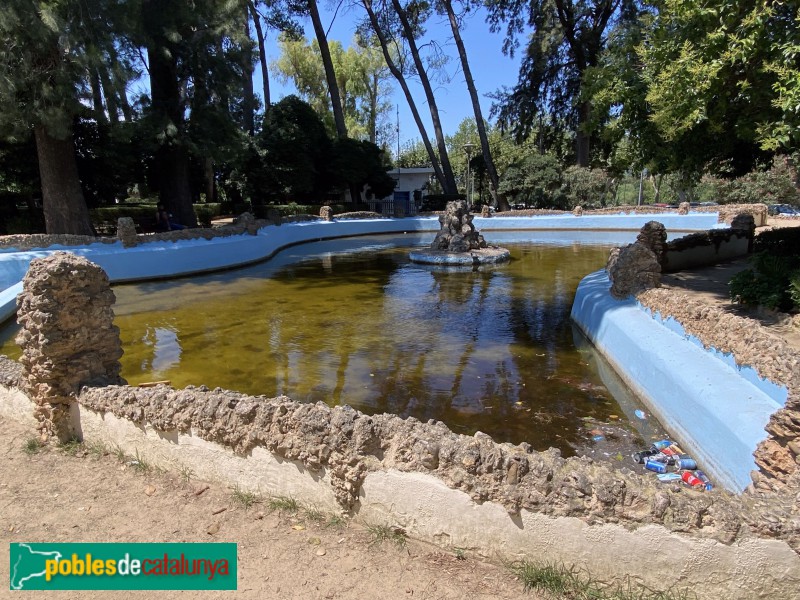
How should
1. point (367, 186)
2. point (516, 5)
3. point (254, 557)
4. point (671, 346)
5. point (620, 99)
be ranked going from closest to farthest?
point (254, 557) → point (671, 346) → point (620, 99) → point (516, 5) → point (367, 186)

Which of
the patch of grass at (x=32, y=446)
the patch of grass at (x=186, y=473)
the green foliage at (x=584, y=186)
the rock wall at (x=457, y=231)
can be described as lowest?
the patch of grass at (x=186, y=473)

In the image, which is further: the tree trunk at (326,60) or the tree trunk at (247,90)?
the tree trunk at (326,60)

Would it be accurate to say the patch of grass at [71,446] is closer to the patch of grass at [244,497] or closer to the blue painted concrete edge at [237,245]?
the patch of grass at [244,497]

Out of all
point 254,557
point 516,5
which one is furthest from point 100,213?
point 516,5

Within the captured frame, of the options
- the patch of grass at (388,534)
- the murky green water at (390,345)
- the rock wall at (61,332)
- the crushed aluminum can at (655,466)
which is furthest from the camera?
the murky green water at (390,345)

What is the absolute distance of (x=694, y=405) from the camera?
16.0 ft

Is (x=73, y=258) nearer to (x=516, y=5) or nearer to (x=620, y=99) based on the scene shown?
(x=620, y=99)

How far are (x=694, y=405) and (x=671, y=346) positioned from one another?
1.18 metres

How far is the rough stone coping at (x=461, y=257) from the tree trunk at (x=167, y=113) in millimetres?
9955

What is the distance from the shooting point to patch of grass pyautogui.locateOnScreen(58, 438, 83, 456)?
15.3 ft

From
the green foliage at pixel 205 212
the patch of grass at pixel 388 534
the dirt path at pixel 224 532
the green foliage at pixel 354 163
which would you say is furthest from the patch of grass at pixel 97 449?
the green foliage at pixel 354 163

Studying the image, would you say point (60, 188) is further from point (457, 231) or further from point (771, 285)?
point (771, 285)

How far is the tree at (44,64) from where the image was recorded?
1285cm

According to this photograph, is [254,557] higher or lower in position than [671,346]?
lower
